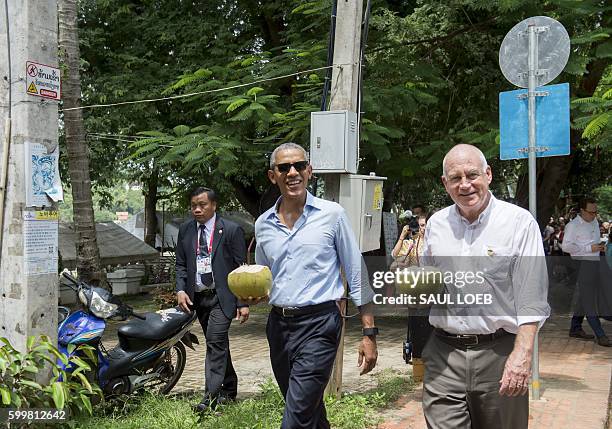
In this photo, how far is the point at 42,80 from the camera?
470 cm

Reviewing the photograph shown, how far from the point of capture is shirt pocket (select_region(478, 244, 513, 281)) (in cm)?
325

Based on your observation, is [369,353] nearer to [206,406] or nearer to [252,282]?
[252,282]

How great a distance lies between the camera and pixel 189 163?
9.05 metres

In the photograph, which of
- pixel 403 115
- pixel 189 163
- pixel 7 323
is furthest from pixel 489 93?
pixel 7 323

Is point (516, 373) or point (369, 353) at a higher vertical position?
point (516, 373)

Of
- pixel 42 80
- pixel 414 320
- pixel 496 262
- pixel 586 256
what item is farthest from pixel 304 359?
pixel 586 256

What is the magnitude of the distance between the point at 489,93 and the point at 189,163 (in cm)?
503

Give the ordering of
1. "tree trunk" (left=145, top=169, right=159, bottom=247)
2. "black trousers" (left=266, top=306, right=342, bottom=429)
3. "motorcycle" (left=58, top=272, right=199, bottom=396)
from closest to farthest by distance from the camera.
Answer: "black trousers" (left=266, top=306, right=342, bottom=429), "motorcycle" (left=58, top=272, right=199, bottom=396), "tree trunk" (left=145, top=169, right=159, bottom=247)

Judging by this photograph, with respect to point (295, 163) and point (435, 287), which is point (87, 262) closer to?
point (295, 163)

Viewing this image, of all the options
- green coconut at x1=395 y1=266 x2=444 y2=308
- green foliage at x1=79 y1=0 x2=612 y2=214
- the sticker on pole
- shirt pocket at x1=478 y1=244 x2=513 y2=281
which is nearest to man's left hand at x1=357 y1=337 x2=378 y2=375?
green coconut at x1=395 y1=266 x2=444 y2=308

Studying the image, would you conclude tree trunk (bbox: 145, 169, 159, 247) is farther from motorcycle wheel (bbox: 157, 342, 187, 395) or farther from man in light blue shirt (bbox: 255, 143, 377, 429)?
man in light blue shirt (bbox: 255, 143, 377, 429)

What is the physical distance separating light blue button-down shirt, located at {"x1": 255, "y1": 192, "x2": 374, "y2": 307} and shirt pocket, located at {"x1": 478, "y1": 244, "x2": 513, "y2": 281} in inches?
35.3

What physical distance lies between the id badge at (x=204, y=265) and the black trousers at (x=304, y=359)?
1.87 metres

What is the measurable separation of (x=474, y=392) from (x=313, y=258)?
1.22 meters
